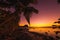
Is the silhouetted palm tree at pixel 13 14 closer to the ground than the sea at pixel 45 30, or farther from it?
farther from it

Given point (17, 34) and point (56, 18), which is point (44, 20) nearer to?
A: point (56, 18)

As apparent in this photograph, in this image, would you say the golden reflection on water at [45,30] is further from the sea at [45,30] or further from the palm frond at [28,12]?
the palm frond at [28,12]

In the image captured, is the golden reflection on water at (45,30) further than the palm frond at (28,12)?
Yes

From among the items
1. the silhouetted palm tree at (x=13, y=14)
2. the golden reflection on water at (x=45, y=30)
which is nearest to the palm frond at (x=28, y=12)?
the silhouetted palm tree at (x=13, y=14)

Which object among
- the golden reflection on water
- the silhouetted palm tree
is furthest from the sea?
the silhouetted palm tree

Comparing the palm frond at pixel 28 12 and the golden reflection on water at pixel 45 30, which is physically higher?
the palm frond at pixel 28 12

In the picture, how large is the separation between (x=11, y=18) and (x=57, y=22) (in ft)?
3.24

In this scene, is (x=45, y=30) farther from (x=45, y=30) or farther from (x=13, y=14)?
(x=13, y=14)

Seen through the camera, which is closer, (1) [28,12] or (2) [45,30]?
(1) [28,12]

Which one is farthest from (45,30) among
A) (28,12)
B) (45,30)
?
(28,12)

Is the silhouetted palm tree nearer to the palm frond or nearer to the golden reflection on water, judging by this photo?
the palm frond

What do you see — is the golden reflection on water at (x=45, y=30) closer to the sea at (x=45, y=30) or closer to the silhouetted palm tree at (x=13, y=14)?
the sea at (x=45, y=30)

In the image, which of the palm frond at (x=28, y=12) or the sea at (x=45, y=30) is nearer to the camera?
the palm frond at (x=28, y=12)

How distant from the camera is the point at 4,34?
107 inches
